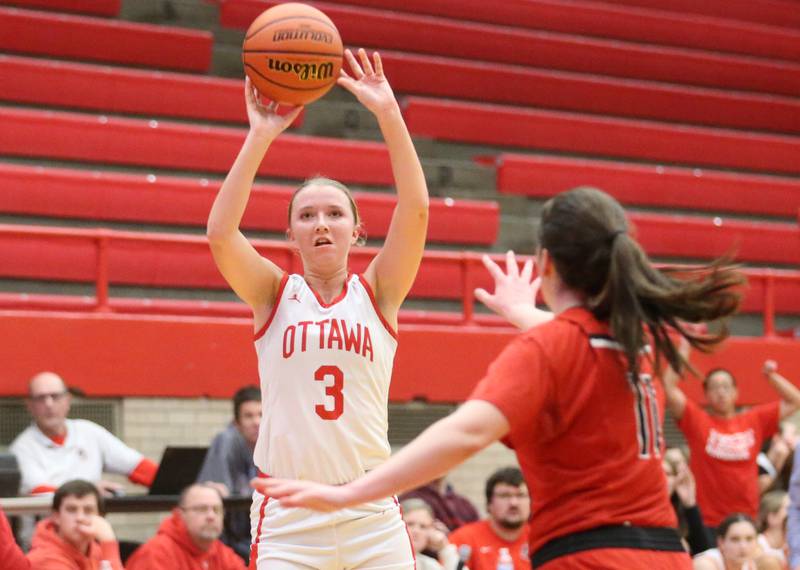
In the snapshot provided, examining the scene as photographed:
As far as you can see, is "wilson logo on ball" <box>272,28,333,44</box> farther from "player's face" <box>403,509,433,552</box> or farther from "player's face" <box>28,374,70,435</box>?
"player's face" <box>28,374,70,435</box>

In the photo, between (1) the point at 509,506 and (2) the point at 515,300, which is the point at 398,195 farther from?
(1) the point at 509,506

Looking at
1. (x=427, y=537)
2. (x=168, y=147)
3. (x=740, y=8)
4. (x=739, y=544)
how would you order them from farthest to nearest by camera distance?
→ 1. (x=740, y=8)
2. (x=168, y=147)
3. (x=739, y=544)
4. (x=427, y=537)

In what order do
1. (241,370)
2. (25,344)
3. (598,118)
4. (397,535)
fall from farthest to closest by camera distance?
(598,118) < (241,370) < (25,344) < (397,535)

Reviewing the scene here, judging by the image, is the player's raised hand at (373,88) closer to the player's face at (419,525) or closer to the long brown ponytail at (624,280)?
the long brown ponytail at (624,280)

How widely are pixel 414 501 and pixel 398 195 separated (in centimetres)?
324

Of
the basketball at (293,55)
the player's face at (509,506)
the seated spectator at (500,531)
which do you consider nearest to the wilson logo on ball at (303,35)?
the basketball at (293,55)

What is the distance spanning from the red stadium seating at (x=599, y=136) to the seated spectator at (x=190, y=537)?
A: 6.32 metres

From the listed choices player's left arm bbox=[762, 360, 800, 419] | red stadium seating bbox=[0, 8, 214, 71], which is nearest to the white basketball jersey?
player's left arm bbox=[762, 360, 800, 419]

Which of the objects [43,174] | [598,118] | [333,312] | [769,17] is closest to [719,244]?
[598,118]

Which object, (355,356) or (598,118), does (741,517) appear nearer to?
(355,356)

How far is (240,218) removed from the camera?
376 centimetres

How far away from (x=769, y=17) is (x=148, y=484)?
1115 cm

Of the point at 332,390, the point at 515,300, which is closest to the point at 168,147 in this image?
A: the point at 332,390

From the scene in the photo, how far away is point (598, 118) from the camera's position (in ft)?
44.0
